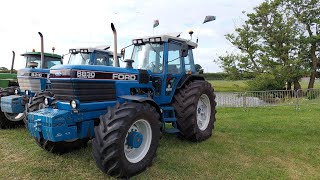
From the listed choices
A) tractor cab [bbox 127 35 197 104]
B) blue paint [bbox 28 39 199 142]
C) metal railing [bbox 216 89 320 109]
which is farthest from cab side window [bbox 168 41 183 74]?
metal railing [bbox 216 89 320 109]

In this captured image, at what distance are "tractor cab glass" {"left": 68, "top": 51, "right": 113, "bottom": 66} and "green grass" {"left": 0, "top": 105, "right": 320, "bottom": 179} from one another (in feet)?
8.65

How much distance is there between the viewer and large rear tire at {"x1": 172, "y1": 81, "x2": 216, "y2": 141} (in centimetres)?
579

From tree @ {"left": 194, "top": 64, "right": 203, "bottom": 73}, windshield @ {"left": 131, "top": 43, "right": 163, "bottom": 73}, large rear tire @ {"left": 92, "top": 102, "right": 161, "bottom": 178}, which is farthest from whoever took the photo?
tree @ {"left": 194, "top": 64, "right": 203, "bottom": 73}

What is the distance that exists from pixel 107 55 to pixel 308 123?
662 centimetres

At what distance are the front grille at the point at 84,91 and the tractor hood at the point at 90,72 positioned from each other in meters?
0.10

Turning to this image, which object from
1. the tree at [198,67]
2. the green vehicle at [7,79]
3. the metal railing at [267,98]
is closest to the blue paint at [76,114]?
the tree at [198,67]

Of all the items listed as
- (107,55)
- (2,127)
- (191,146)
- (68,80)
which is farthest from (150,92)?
(2,127)

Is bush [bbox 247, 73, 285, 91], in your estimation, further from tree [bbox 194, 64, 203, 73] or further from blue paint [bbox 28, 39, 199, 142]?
blue paint [bbox 28, 39, 199, 142]

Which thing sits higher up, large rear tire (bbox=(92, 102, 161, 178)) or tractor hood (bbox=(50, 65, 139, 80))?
tractor hood (bbox=(50, 65, 139, 80))

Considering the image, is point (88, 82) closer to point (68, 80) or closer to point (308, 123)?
point (68, 80)

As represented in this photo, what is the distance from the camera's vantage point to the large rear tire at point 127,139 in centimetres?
387

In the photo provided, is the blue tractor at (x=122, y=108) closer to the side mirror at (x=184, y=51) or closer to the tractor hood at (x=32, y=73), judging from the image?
the side mirror at (x=184, y=51)

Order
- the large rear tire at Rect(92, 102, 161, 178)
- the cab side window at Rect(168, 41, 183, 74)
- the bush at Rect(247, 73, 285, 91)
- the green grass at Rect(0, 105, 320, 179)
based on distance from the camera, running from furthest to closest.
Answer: the bush at Rect(247, 73, 285, 91)
the cab side window at Rect(168, 41, 183, 74)
the green grass at Rect(0, 105, 320, 179)
the large rear tire at Rect(92, 102, 161, 178)

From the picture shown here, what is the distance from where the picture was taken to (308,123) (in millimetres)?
8836
